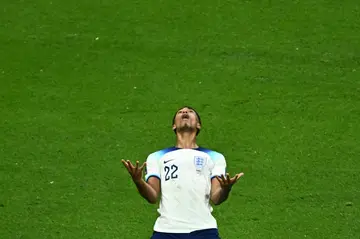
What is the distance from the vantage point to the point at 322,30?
9516 millimetres

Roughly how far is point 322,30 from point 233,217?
337 cm

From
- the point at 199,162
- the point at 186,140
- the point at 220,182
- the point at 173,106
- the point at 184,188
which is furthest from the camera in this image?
the point at 173,106

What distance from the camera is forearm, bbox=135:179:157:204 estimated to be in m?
5.56

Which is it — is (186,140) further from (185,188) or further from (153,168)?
(185,188)

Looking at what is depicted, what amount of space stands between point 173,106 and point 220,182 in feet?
10.1

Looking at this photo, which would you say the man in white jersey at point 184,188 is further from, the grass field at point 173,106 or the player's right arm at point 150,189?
the grass field at point 173,106

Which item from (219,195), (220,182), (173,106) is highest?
(173,106)

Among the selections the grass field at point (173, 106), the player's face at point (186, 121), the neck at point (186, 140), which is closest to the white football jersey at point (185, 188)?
the neck at point (186, 140)

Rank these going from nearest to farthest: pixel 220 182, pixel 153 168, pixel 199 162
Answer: pixel 220 182 → pixel 199 162 → pixel 153 168

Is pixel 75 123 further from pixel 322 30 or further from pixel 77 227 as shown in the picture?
pixel 322 30

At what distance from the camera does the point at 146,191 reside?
564 centimetres

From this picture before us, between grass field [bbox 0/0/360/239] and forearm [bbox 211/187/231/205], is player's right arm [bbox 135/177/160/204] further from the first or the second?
grass field [bbox 0/0/360/239]

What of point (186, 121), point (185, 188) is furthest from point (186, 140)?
point (185, 188)

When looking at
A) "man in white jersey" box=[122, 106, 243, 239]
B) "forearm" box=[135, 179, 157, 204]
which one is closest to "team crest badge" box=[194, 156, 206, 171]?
"man in white jersey" box=[122, 106, 243, 239]
